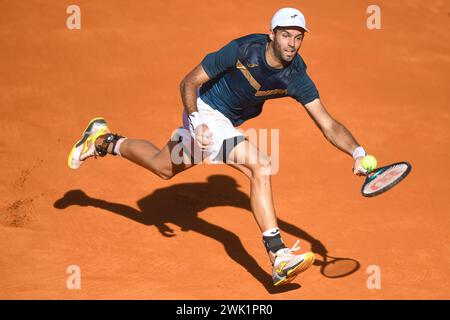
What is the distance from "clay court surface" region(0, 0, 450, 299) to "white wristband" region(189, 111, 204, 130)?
4.28 ft

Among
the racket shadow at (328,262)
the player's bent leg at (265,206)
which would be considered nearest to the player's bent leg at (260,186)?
the player's bent leg at (265,206)

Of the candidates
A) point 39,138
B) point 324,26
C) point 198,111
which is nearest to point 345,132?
point 198,111

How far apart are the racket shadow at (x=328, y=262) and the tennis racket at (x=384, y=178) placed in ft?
3.61

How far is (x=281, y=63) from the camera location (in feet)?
21.0

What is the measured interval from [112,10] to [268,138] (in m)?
4.30

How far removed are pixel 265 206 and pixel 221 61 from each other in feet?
4.05

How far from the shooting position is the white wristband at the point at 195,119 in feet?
20.3

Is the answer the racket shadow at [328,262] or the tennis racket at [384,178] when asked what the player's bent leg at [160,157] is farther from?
the tennis racket at [384,178]

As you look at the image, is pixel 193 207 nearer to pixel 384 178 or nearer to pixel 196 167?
pixel 196 167

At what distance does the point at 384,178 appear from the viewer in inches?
231

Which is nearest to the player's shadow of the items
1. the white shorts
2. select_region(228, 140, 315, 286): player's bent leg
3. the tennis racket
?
select_region(228, 140, 315, 286): player's bent leg

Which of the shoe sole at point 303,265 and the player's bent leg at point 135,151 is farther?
the player's bent leg at point 135,151

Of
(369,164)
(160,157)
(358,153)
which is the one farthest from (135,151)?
(369,164)

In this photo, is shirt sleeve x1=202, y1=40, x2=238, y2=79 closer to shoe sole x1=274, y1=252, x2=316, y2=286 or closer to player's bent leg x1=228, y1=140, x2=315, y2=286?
player's bent leg x1=228, y1=140, x2=315, y2=286
